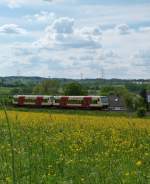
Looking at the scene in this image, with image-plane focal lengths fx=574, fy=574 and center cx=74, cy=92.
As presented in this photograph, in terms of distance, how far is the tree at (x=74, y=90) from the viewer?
3818 inches

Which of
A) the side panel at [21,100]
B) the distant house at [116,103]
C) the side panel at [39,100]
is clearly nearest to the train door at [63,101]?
the side panel at [39,100]

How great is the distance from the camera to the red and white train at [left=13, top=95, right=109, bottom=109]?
229 feet

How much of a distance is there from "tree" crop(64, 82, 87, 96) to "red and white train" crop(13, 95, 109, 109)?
20018 mm

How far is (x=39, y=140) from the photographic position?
13422 millimetres

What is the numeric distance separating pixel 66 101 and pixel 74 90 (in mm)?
25871

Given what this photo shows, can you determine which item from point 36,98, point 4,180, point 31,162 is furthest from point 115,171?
point 36,98

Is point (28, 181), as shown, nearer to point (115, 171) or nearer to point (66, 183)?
point (66, 183)

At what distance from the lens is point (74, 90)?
97.6 m

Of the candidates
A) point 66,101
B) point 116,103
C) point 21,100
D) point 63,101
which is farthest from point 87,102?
point 116,103

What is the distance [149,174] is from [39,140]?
5.74 meters

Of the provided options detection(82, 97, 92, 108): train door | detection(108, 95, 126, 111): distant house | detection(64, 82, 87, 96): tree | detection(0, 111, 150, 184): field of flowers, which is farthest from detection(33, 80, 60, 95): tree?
detection(0, 111, 150, 184): field of flowers

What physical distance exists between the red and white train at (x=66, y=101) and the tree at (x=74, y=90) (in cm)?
2002

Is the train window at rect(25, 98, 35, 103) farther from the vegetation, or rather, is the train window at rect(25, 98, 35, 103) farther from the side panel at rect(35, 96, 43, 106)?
the vegetation

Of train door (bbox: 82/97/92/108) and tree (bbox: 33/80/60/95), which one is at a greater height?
tree (bbox: 33/80/60/95)
